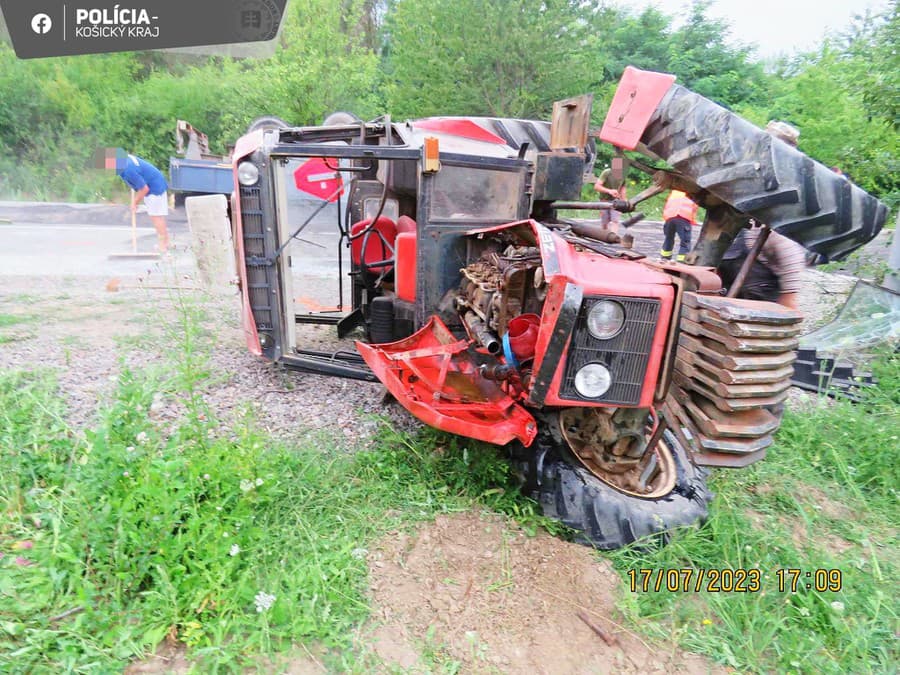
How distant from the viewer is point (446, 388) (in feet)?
11.9

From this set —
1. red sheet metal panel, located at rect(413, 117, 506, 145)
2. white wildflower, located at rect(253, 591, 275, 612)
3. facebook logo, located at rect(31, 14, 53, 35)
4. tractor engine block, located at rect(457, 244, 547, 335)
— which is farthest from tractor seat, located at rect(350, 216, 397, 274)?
facebook logo, located at rect(31, 14, 53, 35)

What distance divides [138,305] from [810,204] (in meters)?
6.49

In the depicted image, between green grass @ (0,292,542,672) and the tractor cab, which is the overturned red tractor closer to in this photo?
the tractor cab

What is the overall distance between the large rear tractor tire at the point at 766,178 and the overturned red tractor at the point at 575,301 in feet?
0.04

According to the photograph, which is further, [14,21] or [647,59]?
[647,59]

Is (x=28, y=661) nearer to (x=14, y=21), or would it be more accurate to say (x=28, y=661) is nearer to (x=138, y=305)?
(x=138, y=305)

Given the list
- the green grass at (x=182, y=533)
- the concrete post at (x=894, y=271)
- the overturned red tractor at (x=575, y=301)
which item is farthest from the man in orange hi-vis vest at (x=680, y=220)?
the green grass at (x=182, y=533)

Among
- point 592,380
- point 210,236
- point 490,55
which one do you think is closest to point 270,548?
point 592,380

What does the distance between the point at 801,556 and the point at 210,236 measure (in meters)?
6.33

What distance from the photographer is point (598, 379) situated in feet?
8.75

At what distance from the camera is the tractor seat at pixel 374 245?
526 cm

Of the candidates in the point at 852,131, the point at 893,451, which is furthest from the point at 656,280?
the point at 852,131

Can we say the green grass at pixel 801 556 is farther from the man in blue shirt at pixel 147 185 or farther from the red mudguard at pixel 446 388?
the man in blue shirt at pixel 147 185

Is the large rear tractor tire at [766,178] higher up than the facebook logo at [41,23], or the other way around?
the facebook logo at [41,23]
